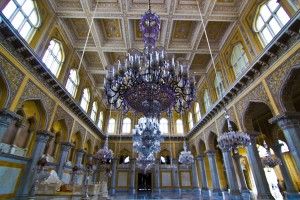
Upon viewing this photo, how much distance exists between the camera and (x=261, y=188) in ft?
22.4

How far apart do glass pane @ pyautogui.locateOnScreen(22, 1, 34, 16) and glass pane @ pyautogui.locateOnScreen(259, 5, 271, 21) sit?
9.64m

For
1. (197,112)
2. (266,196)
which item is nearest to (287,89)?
(266,196)

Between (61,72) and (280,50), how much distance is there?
9.98 m

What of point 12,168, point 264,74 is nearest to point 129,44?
point 264,74

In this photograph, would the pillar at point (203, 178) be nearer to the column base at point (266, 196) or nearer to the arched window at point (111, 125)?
the column base at point (266, 196)

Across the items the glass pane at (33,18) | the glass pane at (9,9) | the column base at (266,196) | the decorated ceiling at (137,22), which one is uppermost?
the decorated ceiling at (137,22)

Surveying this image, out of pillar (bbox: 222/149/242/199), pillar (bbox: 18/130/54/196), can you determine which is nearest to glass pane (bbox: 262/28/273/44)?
pillar (bbox: 222/149/242/199)

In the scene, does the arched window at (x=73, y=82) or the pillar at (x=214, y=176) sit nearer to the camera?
the arched window at (x=73, y=82)

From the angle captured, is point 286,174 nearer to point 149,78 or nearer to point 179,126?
point 149,78

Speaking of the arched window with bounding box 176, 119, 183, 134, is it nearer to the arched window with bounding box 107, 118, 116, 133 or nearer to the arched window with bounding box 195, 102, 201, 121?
the arched window with bounding box 195, 102, 201, 121

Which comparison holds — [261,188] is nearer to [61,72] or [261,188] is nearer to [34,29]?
[61,72]

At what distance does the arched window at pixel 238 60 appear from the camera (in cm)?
841

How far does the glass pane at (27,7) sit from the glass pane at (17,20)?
0.30 metres

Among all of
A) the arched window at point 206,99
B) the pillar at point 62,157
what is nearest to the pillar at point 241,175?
the arched window at point 206,99
